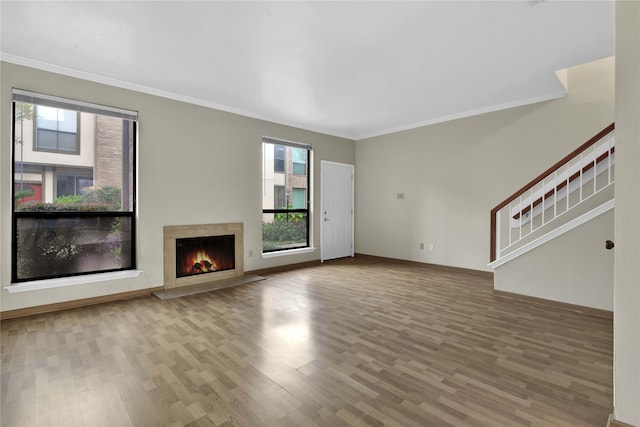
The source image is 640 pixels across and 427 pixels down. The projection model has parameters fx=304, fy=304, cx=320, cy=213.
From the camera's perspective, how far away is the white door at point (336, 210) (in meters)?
6.61

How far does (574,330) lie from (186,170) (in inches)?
200

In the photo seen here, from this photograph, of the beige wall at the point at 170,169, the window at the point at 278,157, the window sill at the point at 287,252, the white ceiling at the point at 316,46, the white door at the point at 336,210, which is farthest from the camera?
the white door at the point at 336,210

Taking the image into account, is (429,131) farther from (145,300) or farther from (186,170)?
(145,300)

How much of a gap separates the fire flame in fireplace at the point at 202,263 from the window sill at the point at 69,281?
0.76 metres

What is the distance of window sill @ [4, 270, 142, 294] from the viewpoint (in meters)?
3.35

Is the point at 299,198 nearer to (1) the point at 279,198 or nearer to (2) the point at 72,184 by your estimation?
(1) the point at 279,198

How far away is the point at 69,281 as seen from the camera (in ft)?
12.0

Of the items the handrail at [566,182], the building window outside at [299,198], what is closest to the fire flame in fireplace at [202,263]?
the building window outside at [299,198]

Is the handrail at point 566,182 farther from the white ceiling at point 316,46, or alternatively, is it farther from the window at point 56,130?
the window at point 56,130

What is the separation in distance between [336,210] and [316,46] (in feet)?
13.6

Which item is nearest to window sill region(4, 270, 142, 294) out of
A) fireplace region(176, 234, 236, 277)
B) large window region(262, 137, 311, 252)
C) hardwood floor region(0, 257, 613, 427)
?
hardwood floor region(0, 257, 613, 427)

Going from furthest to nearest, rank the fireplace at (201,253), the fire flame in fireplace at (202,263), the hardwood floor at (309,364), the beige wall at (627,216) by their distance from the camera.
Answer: the fire flame in fireplace at (202,263), the fireplace at (201,253), the hardwood floor at (309,364), the beige wall at (627,216)

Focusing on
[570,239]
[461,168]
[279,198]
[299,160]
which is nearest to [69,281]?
[279,198]

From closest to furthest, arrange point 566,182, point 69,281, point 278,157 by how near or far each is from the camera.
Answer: point 69,281
point 566,182
point 278,157
